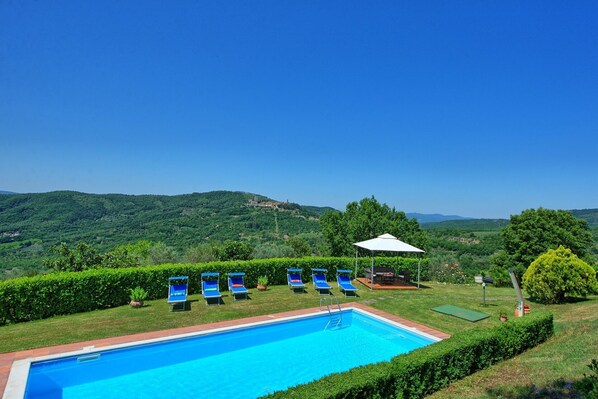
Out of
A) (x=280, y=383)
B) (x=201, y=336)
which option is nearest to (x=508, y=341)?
(x=280, y=383)

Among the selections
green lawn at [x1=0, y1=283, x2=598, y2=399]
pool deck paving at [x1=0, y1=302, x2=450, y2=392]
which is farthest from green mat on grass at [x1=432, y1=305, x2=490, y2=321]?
pool deck paving at [x1=0, y1=302, x2=450, y2=392]

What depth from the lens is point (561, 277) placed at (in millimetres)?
10656

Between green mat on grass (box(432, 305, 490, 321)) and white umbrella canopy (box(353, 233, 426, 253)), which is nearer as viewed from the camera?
green mat on grass (box(432, 305, 490, 321))

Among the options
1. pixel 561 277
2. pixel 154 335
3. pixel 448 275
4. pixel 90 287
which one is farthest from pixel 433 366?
pixel 448 275

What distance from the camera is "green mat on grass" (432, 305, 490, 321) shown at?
10.2 metres

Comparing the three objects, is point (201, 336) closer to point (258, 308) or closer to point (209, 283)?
point (258, 308)

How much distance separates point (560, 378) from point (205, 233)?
1920 inches

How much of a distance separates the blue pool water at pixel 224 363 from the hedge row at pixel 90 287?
3715mm

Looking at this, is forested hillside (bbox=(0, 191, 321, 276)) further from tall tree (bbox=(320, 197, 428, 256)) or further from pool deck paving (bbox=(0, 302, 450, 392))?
pool deck paving (bbox=(0, 302, 450, 392))

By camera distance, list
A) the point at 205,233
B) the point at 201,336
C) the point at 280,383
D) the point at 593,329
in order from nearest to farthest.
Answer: the point at 280,383
the point at 593,329
the point at 201,336
the point at 205,233

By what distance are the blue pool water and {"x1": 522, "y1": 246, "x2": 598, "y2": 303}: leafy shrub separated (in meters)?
5.25

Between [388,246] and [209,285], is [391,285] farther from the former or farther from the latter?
[209,285]

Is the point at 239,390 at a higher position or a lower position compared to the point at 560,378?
lower

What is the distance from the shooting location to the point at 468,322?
9.88m
